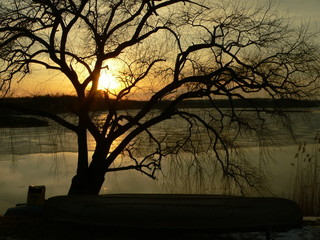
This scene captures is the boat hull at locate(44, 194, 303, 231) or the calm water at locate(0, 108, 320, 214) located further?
the calm water at locate(0, 108, 320, 214)

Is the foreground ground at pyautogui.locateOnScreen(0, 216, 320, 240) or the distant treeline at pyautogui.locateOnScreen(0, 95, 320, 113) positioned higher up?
the distant treeline at pyautogui.locateOnScreen(0, 95, 320, 113)

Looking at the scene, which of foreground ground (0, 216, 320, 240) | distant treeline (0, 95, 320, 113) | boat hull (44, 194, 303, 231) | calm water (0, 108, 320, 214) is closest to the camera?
boat hull (44, 194, 303, 231)

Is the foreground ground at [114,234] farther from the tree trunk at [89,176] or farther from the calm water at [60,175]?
the calm water at [60,175]

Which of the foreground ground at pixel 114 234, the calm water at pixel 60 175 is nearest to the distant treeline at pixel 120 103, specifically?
the calm water at pixel 60 175

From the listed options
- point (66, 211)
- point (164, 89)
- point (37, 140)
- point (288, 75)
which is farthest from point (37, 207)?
Result: point (37, 140)

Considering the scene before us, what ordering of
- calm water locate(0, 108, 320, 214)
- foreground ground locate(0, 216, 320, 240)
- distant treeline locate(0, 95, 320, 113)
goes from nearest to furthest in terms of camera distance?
foreground ground locate(0, 216, 320, 240) → distant treeline locate(0, 95, 320, 113) → calm water locate(0, 108, 320, 214)

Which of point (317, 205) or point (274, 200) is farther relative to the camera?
point (317, 205)

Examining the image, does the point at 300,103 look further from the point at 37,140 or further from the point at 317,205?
the point at 37,140

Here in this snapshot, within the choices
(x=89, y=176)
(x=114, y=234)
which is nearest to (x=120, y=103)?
(x=89, y=176)

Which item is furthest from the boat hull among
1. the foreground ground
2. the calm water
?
the calm water

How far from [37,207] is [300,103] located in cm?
584

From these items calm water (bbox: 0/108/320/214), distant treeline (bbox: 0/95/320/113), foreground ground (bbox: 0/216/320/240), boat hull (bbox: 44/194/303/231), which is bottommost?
calm water (bbox: 0/108/320/214)

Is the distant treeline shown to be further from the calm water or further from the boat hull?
the boat hull

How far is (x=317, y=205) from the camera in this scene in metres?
11.2
